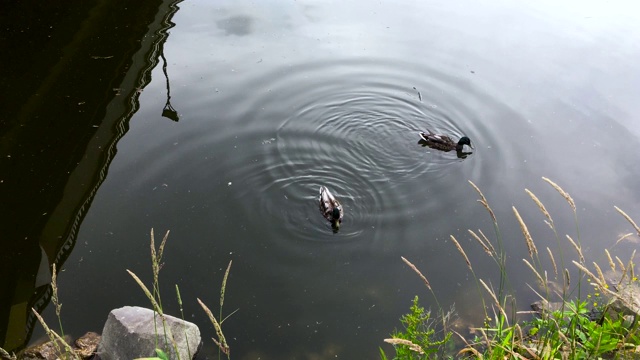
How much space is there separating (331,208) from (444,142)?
2.02m

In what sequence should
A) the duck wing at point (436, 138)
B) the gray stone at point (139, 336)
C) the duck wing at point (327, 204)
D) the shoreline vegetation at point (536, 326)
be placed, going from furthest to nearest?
the duck wing at point (436, 138)
the duck wing at point (327, 204)
the gray stone at point (139, 336)
the shoreline vegetation at point (536, 326)

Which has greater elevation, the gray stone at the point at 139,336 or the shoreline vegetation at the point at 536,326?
the shoreline vegetation at the point at 536,326

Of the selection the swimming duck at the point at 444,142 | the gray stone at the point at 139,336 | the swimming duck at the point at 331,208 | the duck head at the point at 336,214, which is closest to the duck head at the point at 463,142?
the swimming duck at the point at 444,142

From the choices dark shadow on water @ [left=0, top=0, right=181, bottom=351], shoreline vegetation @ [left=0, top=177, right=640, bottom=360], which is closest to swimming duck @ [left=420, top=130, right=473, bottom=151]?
shoreline vegetation @ [left=0, top=177, right=640, bottom=360]

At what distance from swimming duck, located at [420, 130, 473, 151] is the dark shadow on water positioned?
3479 millimetres

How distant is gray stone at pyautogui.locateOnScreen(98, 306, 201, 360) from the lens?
4215 millimetres

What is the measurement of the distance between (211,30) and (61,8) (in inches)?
98.6

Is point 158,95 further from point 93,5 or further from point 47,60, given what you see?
point 93,5

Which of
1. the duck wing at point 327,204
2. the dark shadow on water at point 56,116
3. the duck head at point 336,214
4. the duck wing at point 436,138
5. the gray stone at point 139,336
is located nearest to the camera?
the gray stone at point 139,336

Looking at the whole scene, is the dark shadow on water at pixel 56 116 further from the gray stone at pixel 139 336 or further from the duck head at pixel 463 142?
the duck head at pixel 463 142

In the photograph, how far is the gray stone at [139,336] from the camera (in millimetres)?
4215

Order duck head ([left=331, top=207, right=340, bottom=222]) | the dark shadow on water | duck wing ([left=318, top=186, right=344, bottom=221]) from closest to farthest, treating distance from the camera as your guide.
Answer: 1. the dark shadow on water
2. duck head ([left=331, top=207, right=340, bottom=222])
3. duck wing ([left=318, top=186, right=344, bottom=221])

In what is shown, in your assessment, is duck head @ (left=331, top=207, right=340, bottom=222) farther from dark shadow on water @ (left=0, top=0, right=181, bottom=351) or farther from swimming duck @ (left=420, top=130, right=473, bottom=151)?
dark shadow on water @ (left=0, top=0, right=181, bottom=351)

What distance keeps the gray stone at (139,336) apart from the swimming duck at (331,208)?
189 cm
